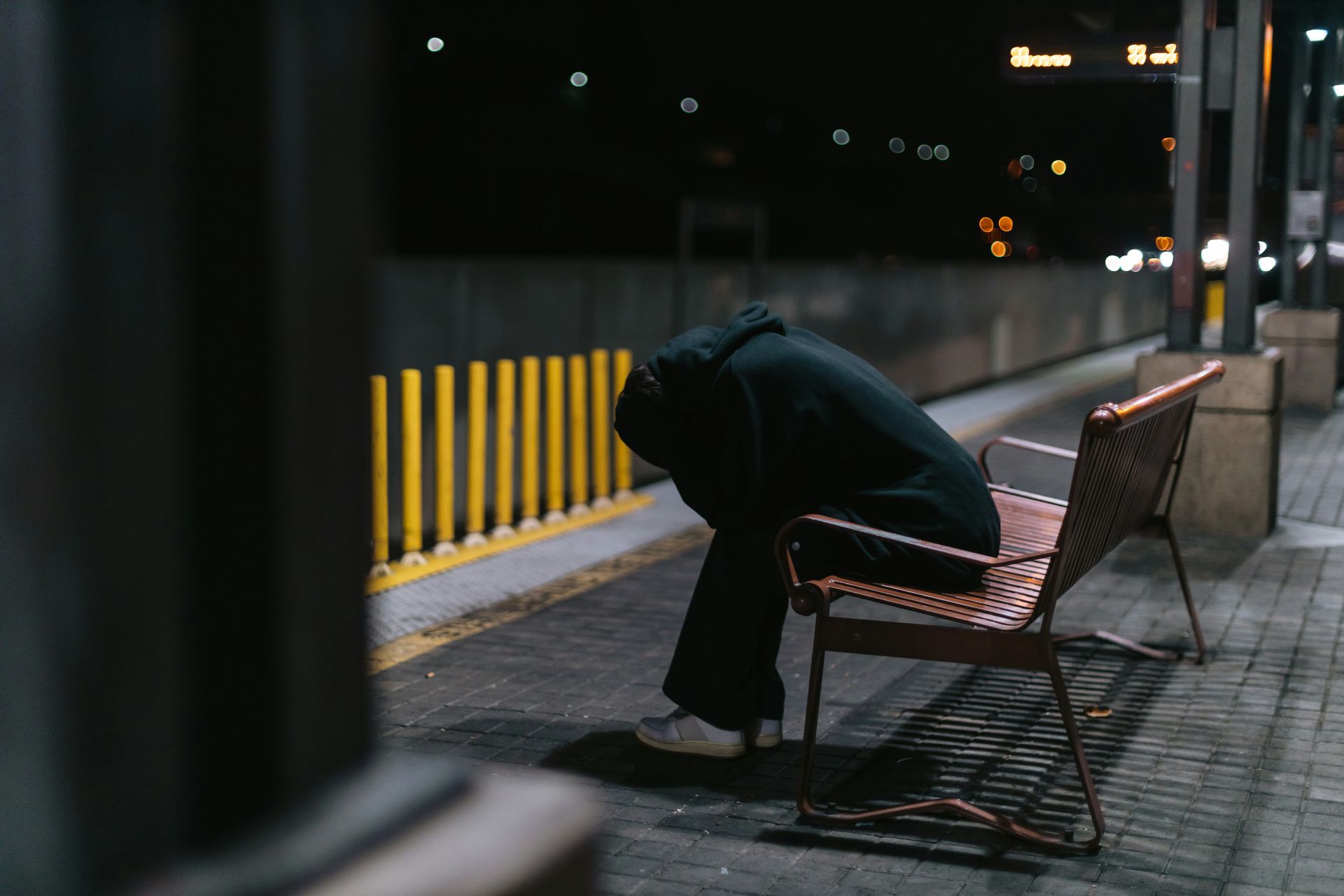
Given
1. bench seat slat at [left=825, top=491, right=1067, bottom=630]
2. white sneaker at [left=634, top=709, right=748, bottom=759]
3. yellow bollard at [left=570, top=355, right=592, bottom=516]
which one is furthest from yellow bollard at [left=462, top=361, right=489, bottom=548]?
bench seat slat at [left=825, top=491, right=1067, bottom=630]

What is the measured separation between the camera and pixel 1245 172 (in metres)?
7.82

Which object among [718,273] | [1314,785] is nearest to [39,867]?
[1314,785]

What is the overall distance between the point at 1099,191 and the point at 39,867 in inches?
2701

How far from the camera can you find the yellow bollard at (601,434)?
862 centimetres

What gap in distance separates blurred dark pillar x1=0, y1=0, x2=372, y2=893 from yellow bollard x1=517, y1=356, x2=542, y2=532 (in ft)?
23.3

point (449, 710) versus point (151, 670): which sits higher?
point (151, 670)

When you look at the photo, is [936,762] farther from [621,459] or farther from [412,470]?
[621,459]

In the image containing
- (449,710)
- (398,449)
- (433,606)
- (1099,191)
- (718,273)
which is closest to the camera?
(449,710)

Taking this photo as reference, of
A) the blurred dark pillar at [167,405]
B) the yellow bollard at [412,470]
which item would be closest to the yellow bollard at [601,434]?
the yellow bollard at [412,470]

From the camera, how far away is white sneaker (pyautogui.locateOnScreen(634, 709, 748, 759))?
13.9ft

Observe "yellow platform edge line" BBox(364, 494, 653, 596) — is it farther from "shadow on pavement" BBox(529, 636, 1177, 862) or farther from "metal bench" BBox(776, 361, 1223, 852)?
"metal bench" BBox(776, 361, 1223, 852)

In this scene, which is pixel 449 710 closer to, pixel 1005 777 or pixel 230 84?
pixel 1005 777

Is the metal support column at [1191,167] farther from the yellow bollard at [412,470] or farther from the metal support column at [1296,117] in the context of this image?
the metal support column at [1296,117]

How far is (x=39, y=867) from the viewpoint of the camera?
33.1 inches
